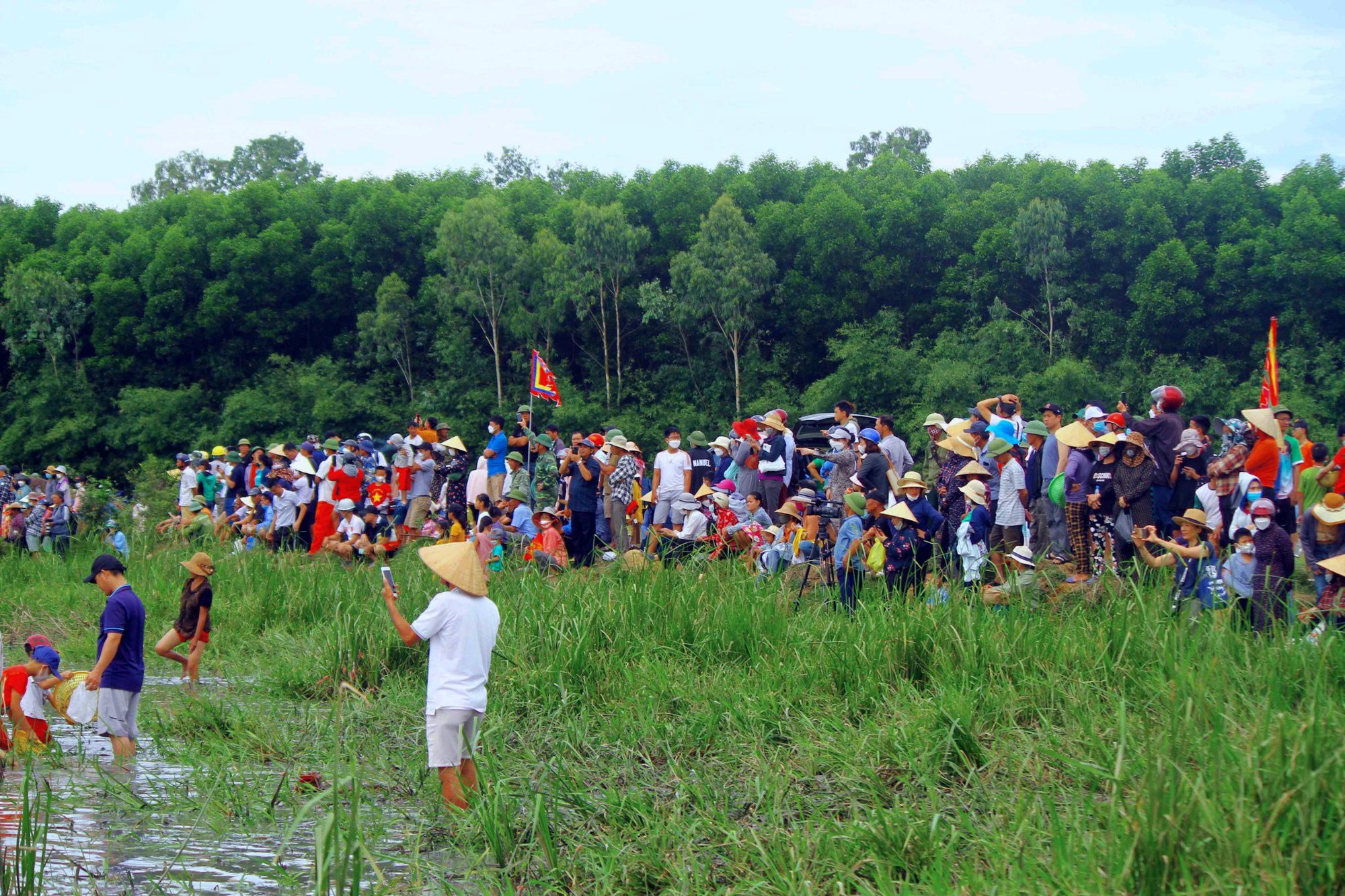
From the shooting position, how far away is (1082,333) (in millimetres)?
30156

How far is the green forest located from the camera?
29281mm

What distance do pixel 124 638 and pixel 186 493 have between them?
38.2 ft

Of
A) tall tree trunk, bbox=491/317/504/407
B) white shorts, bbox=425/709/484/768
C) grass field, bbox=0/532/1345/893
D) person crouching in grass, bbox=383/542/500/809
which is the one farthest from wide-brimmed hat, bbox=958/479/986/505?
tall tree trunk, bbox=491/317/504/407

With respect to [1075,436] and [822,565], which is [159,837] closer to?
[822,565]

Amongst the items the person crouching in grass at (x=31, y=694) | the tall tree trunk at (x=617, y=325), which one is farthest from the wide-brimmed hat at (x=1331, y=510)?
the tall tree trunk at (x=617, y=325)

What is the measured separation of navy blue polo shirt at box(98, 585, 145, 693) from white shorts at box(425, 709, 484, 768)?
284 centimetres

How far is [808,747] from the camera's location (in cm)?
636

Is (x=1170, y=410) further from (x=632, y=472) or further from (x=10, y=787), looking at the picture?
(x=10, y=787)

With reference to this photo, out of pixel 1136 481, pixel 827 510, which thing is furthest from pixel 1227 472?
pixel 827 510

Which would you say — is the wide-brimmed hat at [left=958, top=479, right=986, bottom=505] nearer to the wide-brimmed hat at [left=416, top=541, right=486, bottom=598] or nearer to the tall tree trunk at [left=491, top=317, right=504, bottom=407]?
the wide-brimmed hat at [left=416, top=541, right=486, bottom=598]

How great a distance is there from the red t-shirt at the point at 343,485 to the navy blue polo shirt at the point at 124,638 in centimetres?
762

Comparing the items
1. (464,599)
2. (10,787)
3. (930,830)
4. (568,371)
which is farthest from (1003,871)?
(568,371)

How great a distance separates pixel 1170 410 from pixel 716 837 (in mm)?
6408

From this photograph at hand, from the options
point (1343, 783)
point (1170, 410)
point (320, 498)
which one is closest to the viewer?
point (1343, 783)
